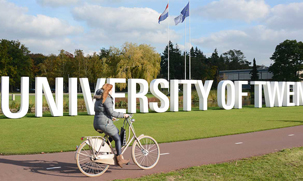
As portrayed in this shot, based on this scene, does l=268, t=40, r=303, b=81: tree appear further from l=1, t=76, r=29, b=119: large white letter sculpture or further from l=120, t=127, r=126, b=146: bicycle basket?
l=120, t=127, r=126, b=146: bicycle basket

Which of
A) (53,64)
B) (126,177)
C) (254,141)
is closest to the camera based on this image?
(126,177)

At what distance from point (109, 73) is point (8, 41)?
32722 mm

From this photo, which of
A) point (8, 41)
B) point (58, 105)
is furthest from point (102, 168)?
point (8, 41)

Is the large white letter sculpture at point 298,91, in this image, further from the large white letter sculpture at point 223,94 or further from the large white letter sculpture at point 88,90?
the large white letter sculpture at point 88,90

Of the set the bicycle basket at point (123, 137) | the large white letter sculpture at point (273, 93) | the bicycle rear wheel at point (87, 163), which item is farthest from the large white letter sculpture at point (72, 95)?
the large white letter sculpture at point (273, 93)

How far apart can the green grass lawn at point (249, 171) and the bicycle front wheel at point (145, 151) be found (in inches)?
29.1

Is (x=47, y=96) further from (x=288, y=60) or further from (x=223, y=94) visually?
(x=288, y=60)

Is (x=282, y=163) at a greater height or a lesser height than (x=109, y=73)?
lesser

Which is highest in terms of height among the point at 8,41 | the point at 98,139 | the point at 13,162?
the point at 8,41

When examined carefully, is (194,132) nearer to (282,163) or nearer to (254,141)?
(254,141)

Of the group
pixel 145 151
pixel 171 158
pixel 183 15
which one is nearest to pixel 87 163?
pixel 145 151

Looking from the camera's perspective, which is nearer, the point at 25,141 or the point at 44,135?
the point at 25,141

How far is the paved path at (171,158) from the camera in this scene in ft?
20.4

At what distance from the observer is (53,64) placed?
66688 mm
